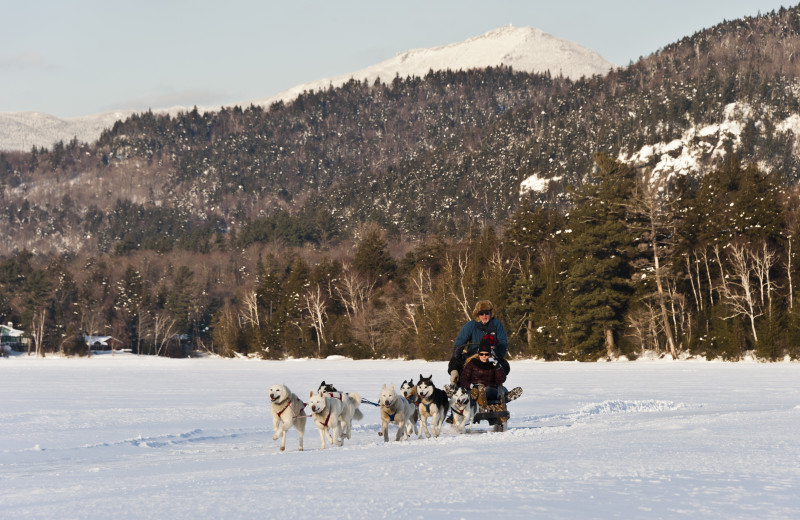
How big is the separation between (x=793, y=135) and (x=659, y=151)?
2530cm

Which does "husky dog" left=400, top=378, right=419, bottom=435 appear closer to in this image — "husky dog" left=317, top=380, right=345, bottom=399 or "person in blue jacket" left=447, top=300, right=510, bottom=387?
"person in blue jacket" left=447, top=300, right=510, bottom=387

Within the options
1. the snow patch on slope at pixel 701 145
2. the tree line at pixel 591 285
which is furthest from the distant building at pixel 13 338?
the snow patch on slope at pixel 701 145

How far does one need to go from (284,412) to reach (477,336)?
12.1ft

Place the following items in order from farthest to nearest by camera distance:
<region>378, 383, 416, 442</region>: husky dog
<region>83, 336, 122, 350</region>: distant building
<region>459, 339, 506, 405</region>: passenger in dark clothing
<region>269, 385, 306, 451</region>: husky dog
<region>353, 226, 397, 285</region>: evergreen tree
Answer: <region>83, 336, 122, 350</region>: distant building < <region>353, 226, 397, 285</region>: evergreen tree < <region>459, 339, 506, 405</region>: passenger in dark clothing < <region>378, 383, 416, 442</region>: husky dog < <region>269, 385, 306, 451</region>: husky dog

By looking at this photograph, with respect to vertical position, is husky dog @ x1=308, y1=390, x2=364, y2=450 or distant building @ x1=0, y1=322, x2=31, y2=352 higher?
distant building @ x1=0, y1=322, x2=31, y2=352

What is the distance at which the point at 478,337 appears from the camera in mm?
13867

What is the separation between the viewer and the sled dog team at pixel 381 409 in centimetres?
1168

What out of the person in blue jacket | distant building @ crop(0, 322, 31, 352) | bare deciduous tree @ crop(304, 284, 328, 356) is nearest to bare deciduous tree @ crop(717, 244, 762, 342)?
the person in blue jacket

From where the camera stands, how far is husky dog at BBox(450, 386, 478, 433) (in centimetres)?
1291

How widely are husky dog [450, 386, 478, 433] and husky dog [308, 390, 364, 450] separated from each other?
160cm

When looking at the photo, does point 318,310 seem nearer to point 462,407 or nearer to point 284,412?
point 462,407

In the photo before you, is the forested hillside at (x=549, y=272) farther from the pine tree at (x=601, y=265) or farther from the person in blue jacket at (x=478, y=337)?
the person in blue jacket at (x=478, y=337)

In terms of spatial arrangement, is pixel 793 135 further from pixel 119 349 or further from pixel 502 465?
pixel 502 465

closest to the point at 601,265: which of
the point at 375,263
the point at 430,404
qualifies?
the point at 375,263
